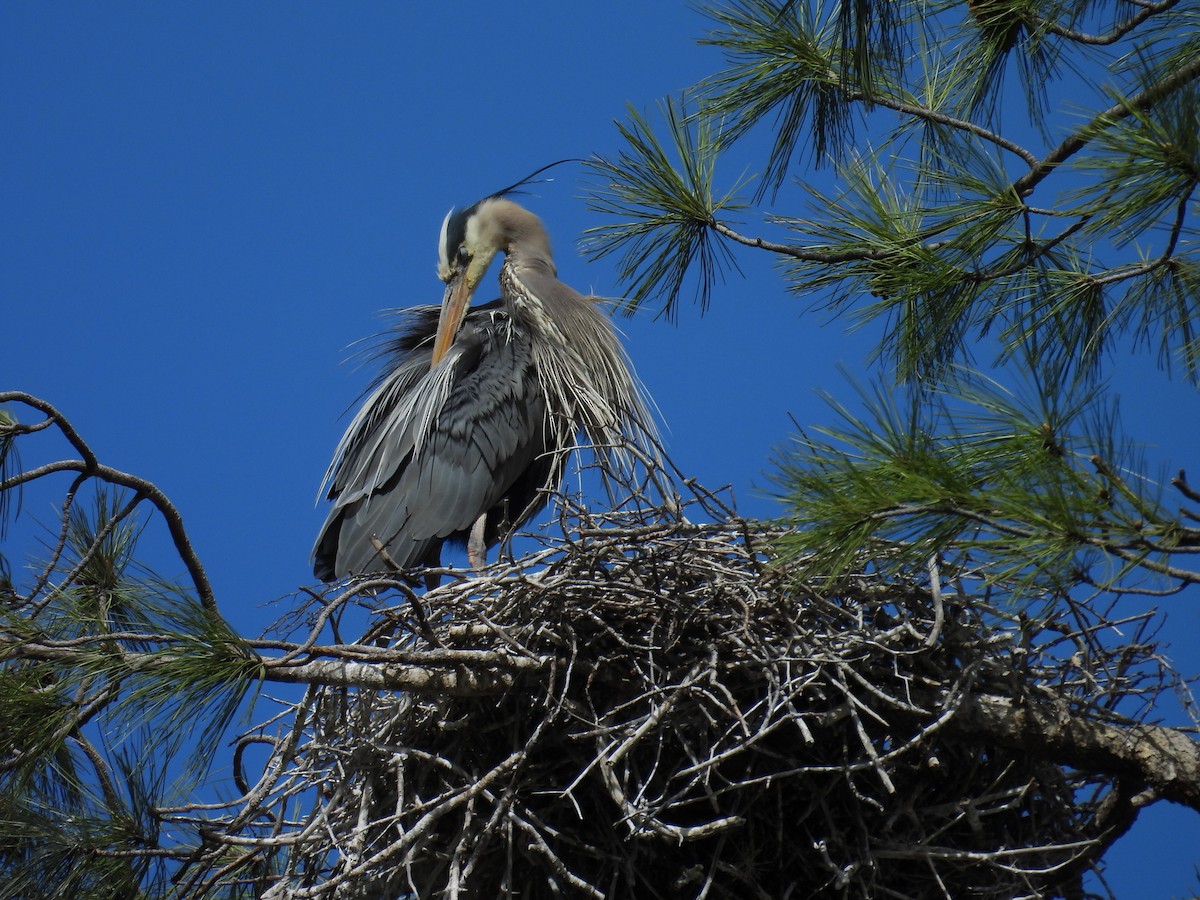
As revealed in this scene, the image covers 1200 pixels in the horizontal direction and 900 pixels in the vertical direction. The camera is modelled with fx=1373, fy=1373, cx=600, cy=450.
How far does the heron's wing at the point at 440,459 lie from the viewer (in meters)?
3.31

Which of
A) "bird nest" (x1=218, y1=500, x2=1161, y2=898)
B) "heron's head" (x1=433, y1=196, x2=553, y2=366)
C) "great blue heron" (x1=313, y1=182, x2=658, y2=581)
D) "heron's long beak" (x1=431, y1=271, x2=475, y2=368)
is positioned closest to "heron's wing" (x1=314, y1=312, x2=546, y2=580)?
"great blue heron" (x1=313, y1=182, x2=658, y2=581)

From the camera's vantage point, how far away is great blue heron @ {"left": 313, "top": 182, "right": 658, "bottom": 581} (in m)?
3.34

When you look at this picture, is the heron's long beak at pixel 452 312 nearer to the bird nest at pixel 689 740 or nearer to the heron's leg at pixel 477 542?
the heron's leg at pixel 477 542

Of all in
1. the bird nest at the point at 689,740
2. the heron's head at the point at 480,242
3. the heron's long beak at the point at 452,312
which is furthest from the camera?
the heron's head at the point at 480,242

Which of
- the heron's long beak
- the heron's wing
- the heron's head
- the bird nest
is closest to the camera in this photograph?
the bird nest

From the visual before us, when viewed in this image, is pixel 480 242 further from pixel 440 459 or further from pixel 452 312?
pixel 440 459

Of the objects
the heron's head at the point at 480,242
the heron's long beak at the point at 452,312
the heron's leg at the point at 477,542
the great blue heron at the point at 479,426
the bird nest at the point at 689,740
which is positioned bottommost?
the bird nest at the point at 689,740

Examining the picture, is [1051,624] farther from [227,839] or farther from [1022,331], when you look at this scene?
[227,839]

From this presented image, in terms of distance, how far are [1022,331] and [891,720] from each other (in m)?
0.59

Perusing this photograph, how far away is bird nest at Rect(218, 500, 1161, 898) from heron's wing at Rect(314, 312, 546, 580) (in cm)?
121

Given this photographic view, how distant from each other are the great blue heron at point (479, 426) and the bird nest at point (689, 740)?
112cm

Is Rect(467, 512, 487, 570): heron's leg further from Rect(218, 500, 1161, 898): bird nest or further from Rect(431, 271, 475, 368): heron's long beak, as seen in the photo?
Rect(218, 500, 1161, 898): bird nest

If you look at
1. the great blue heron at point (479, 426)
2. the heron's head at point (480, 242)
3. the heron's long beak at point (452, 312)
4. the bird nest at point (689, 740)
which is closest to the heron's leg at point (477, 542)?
the great blue heron at point (479, 426)

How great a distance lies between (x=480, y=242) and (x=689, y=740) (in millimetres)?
2319
